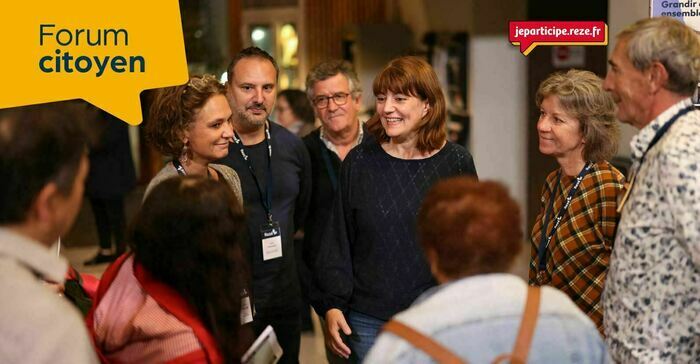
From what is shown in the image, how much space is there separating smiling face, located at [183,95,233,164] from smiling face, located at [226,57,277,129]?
0.43 m

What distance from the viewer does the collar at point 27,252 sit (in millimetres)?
1577

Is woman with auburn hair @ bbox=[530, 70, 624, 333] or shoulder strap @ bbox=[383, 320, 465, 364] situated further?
woman with auburn hair @ bbox=[530, 70, 624, 333]

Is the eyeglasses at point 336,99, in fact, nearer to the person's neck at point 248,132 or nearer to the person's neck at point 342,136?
the person's neck at point 342,136

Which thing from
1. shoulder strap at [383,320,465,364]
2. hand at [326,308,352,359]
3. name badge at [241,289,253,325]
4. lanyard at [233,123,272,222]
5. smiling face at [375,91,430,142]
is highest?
smiling face at [375,91,430,142]

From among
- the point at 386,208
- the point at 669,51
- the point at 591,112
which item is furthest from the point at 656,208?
the point at 386,208

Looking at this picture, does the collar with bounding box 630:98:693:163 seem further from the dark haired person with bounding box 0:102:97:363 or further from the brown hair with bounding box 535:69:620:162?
the dark haired person with bounding box 0:102:97:363

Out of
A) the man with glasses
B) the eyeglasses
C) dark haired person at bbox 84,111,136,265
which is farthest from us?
dark haired person at bbox 84,111,136,265

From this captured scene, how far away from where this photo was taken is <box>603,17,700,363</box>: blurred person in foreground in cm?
215

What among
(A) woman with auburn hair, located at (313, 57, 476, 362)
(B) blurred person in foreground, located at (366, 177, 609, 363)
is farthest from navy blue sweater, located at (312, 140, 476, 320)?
(B) blurred person in foreground, located at (366, 177, 609, 363)

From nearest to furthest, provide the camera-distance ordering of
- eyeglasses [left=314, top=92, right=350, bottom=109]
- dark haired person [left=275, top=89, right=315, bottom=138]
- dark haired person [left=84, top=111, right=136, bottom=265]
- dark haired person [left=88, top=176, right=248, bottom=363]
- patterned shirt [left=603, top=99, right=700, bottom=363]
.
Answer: dark haired person [left=88, top=176, right=248, bottom=363]
patterned shirt [left=603, top=99, right=700, bottom=363]
eyeglasses [left=314, top=92, right=350, bottom=109]
dark haired person [left=275, top=89, right=315, bottom=138]
dark haired person [left=84, top=111, right=136, bottom=265]

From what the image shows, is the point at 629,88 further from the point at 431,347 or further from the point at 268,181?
the point at 268,181

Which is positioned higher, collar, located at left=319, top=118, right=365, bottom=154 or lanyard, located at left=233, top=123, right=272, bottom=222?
collar, located at left=319, top=118, right=365, bottom=154

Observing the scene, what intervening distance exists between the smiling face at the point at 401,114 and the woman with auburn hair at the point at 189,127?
53cm

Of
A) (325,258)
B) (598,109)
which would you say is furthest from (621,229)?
(325,258)
